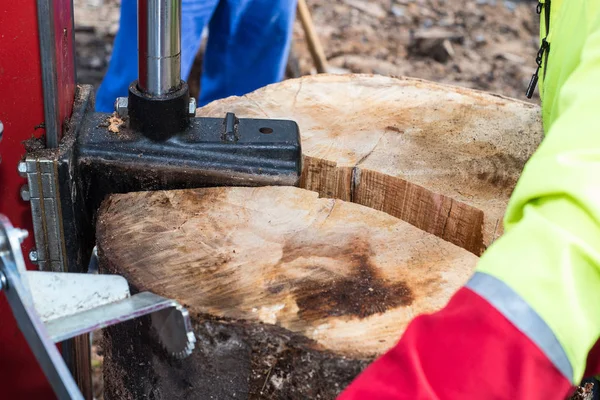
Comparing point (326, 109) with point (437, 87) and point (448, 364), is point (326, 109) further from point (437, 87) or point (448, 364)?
point (448, 364)

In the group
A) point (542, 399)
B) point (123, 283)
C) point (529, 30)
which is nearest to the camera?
point (542, 399)

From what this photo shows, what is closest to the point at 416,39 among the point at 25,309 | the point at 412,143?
the point at 412,143

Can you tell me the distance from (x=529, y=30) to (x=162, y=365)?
3767mm

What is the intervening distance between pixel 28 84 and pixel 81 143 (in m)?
0.13

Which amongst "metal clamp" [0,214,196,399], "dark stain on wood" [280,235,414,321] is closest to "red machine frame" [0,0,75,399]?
"metal clamp" [0,214,196,399]

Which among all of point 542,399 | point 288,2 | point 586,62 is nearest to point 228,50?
point 288,2

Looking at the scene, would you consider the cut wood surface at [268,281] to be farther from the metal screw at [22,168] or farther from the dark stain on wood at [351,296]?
the metal screw at [22,168]

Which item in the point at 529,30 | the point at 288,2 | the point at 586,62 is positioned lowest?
the point at 529,30

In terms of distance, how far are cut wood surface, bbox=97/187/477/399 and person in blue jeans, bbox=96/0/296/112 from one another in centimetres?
126

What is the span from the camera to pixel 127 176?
1.37 m

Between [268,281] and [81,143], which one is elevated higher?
[81,143]

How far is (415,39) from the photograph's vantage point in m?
4.24

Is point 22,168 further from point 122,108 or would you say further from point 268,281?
point 268,281

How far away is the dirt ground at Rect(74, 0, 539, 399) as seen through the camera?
3939 millimetres
